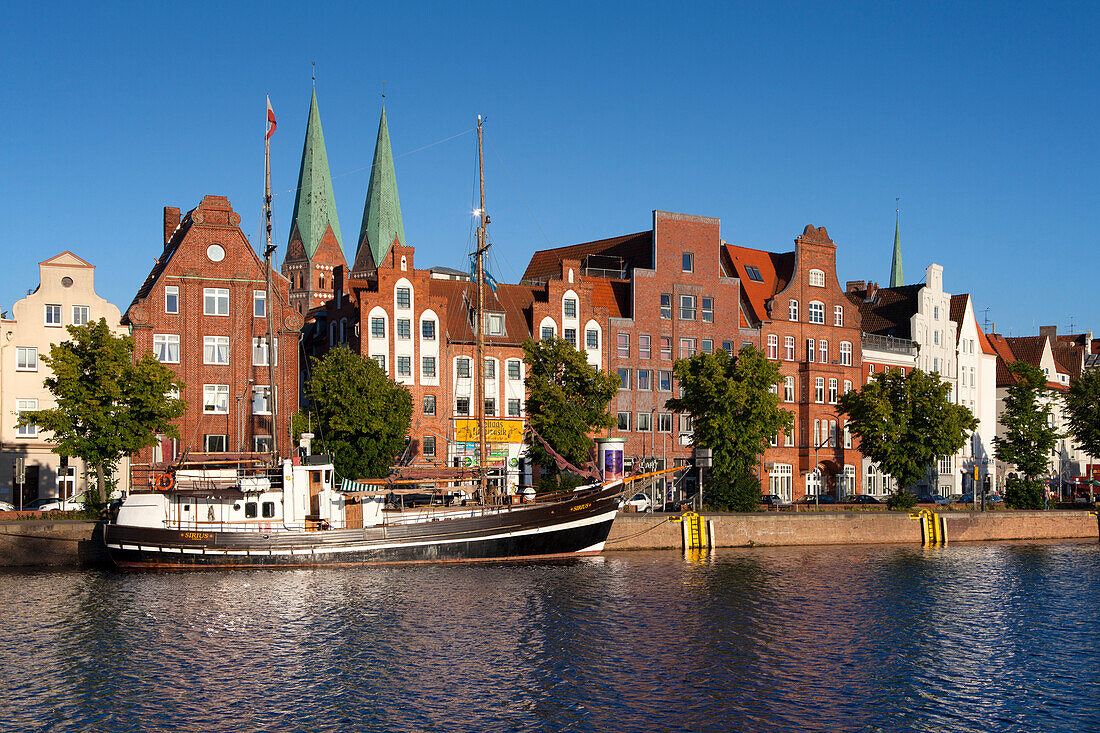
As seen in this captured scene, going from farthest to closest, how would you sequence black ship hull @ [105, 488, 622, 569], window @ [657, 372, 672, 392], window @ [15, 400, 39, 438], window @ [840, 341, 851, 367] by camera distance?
window @ [840, 341, 851, 367] < window @ [657, 372, 672, 392] < window @ [15, 400, 39, 438] < black ship hull @ [105, 488, 622, 569]

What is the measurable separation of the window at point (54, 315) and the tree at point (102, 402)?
39.7 feet

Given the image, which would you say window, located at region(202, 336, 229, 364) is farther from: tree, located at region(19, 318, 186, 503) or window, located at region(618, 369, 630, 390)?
window, located at region(618, 369, 630, 390)

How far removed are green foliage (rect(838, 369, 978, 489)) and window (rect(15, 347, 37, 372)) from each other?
186 feet

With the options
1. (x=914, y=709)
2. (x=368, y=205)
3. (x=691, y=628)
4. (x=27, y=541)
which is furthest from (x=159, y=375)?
(x=368, y=205)

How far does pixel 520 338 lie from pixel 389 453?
1798cm

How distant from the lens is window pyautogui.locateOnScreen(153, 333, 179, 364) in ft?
253

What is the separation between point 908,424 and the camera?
82.5 m

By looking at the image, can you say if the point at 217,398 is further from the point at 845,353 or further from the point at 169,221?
the point at 845,353

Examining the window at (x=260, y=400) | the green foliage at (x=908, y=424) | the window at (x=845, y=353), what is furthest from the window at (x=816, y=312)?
the window at (x=260, y=400)

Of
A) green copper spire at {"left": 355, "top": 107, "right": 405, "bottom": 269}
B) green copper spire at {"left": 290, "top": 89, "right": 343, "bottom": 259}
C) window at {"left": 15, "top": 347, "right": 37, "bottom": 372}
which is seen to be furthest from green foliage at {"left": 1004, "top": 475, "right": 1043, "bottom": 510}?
green copper spire at {"left": 290, "top": 89, "right": 343, "bottom": 259}

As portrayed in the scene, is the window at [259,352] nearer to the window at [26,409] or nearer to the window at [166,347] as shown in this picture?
the window at [166,347]

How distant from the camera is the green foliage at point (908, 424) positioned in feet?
268

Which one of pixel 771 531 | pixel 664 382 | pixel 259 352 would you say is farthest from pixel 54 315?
pixel 771 531

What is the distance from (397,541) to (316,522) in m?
4.35
